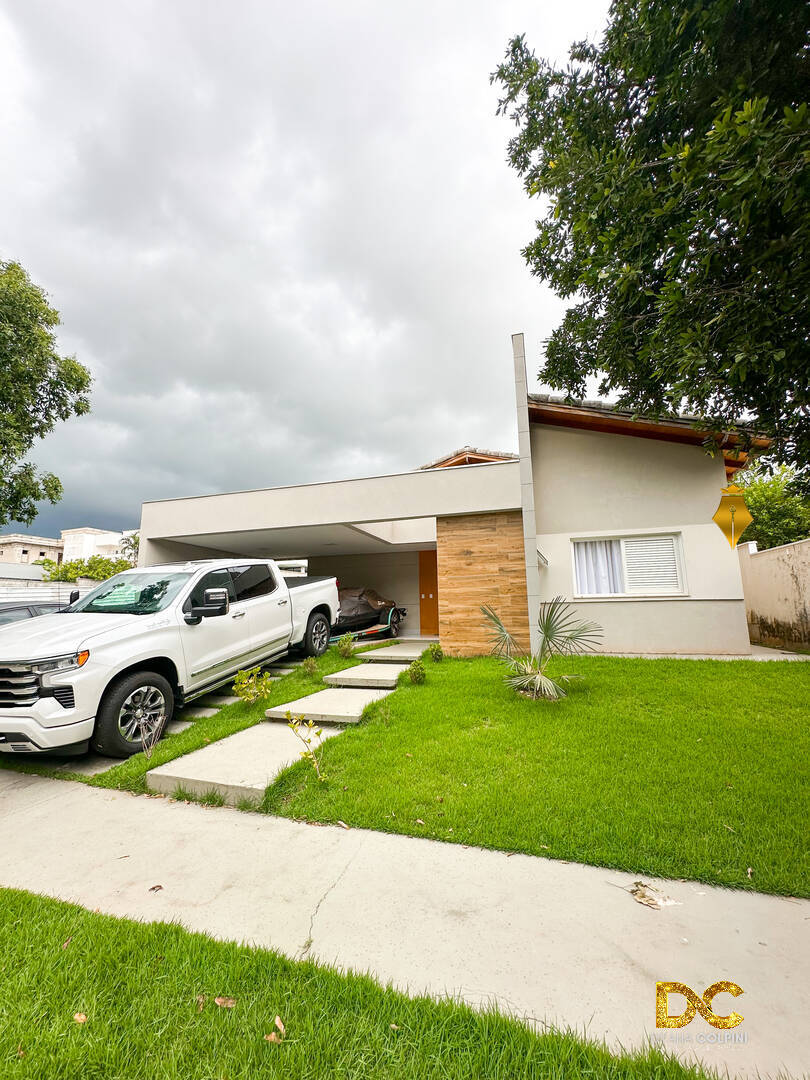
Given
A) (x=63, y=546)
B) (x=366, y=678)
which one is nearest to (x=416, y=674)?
(x=366, y=678)

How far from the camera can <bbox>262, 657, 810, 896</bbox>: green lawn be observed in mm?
2607

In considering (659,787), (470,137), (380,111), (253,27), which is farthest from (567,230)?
(659,787)

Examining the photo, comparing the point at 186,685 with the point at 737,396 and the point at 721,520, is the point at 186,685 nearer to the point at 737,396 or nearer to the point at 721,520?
the point at 737,396

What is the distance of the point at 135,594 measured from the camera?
5.58 metres

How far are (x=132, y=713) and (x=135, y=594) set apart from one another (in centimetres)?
165

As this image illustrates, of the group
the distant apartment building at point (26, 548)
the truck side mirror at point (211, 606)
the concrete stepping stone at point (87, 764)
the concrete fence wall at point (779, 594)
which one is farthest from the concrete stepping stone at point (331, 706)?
the distant apartment building at point (26, 548)

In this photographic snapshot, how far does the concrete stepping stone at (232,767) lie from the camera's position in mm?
3480

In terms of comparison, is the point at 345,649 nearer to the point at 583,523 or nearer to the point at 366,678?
the point at 366,678

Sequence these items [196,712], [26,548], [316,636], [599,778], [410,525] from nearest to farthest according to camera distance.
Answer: [599,778] < [196,712] < [316,636] < [410,525] < [26,548]

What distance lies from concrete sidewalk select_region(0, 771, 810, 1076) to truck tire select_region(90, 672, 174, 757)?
110 cm

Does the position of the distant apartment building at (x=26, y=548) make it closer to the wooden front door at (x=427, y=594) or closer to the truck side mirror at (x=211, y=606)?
the wooden front door at (x=427, y=594)

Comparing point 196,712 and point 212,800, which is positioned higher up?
point 196,712

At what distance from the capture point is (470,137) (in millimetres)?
6438

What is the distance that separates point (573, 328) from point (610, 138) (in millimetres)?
2308
